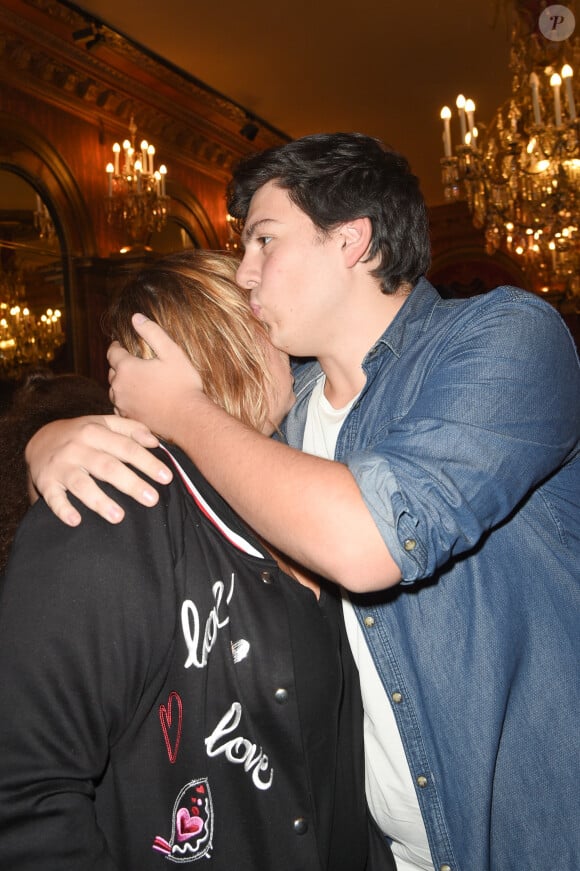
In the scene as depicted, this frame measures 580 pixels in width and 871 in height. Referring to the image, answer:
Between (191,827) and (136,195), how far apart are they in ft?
20.2

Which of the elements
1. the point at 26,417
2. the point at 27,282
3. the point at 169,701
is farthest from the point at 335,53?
the point at 169,701

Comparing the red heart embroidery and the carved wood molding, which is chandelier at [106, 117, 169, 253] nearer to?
the carved wood molding

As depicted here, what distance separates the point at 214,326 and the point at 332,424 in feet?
1.25

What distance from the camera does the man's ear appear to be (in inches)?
66.7

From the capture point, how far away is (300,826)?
115 centimetres

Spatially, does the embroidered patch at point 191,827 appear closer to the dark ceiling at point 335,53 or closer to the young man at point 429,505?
the young man at point 429,505

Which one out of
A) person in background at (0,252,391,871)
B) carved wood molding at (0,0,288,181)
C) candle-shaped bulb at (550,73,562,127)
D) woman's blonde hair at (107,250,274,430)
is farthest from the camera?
carved wood molding at (0,0,288,181)

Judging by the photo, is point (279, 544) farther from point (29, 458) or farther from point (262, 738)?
point (29, 458)

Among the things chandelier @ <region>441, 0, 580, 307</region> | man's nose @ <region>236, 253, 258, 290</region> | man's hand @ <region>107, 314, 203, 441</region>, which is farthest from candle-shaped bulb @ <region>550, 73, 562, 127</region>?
man's hand @ <region>107, 314, 203, 441</region>

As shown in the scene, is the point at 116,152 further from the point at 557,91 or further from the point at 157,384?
the point at 157,384

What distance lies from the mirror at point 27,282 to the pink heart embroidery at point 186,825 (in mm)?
5564

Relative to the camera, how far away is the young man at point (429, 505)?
45.2 inches

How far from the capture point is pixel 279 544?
1.17 meters

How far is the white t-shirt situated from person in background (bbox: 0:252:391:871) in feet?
0.24
